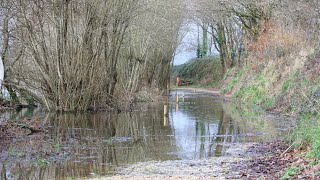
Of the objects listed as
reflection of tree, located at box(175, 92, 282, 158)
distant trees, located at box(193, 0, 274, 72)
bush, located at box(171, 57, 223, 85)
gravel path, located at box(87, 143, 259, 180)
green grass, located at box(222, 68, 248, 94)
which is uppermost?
distant trees, located at box(193, 0, 274, 72)

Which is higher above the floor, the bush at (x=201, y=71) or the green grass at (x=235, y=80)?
the bush at (x=201, y=71)

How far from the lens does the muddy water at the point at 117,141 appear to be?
36.4 feet

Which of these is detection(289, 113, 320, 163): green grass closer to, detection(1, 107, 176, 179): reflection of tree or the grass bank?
the grass bank

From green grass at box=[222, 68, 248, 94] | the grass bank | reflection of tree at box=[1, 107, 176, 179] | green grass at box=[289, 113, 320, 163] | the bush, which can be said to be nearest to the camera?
green grass at box=[289, 113, 320, 163]

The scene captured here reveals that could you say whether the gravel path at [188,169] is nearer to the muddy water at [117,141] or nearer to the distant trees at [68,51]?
the muddy water at [117,141]

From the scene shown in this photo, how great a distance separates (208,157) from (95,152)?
3.13 meters

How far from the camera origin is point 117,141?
15266 millimetres

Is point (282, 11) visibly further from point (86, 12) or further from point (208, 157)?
point (208, 157)

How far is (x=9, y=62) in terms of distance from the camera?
25.4m

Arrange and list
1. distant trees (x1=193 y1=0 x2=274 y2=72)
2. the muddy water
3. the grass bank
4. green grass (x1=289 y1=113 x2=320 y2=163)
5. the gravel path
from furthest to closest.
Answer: distant trees (x1=193 y1=0 x2=274 y2=72) → the muddy water → the grass bank → the gravel path → green grass (x1=289 y1=113 x2=320 y2=163)

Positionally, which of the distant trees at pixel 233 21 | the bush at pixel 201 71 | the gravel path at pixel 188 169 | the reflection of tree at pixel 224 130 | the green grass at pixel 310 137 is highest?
the distant trees at pixel 233 21

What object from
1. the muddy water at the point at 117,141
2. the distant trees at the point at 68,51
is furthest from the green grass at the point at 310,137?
the distant trees at the point at 68,51

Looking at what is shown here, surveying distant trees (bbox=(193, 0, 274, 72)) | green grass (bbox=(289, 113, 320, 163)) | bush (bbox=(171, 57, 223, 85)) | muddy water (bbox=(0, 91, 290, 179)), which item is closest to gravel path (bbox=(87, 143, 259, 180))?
muddy water (bbox=(0, 91, 290, 179))

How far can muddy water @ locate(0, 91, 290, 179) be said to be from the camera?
11.1 m
